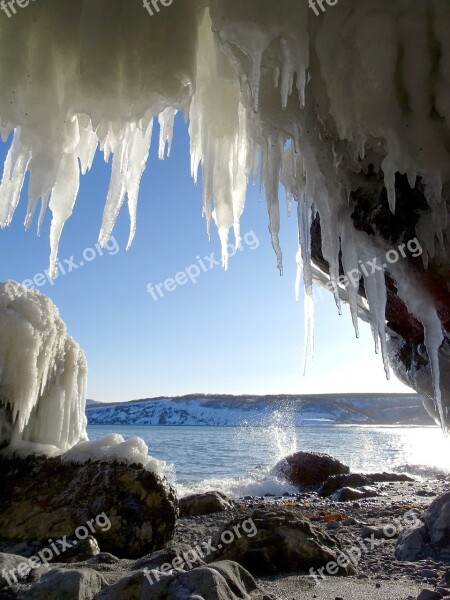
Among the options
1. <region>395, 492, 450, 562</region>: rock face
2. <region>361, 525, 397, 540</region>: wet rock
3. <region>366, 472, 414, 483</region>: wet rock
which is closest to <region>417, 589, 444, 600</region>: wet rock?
<region>395, 492, 450, 562</region>: rock face

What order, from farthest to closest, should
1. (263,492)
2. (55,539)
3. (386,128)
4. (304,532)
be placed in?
(263,492)
(55,539)
(304,532)
(386,128)

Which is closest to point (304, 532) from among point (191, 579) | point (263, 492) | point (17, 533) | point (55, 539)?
point (191, 579)

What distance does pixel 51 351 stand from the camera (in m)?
7.79

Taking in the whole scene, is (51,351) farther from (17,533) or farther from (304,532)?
(304,532)

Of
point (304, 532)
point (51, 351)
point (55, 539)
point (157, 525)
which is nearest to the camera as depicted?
point (304, 532)

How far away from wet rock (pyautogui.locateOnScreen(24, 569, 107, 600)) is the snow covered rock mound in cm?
343

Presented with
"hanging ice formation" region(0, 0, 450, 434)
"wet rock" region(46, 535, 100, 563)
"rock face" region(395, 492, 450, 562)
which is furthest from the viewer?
"wet rock" region(46, 535, 100, 563)

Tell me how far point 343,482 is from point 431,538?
10.6 metres

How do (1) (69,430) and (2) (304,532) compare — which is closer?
(2) (304,532)

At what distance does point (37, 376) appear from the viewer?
746 centimetres

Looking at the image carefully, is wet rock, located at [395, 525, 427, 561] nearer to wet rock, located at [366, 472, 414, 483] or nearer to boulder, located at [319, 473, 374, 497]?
boulder, located at [319, 473, 374, 497]

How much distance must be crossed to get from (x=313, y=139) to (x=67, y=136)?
187 cm

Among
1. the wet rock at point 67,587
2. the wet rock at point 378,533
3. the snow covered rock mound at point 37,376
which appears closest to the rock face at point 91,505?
the snow covered rock mound at point 37,376

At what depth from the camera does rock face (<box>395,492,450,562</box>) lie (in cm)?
504
